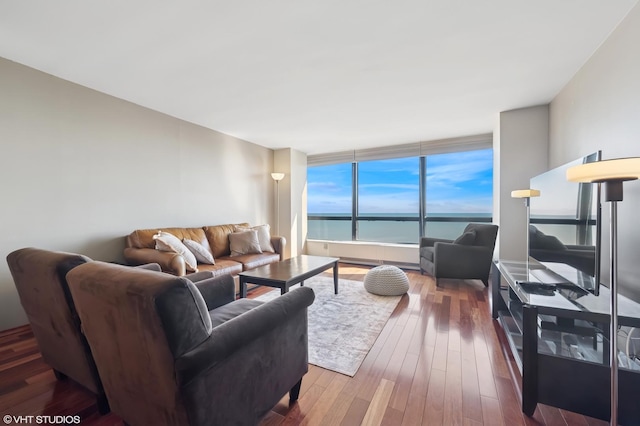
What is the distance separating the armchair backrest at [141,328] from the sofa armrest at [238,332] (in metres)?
0.04

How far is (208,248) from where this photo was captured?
11.6ft

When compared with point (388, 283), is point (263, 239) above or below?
above

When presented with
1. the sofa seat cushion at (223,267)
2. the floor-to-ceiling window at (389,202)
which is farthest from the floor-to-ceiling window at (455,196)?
the sofa seat cushion at (223,267)

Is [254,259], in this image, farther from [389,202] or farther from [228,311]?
[389,202]

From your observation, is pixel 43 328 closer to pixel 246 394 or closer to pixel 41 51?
pixel 246 394

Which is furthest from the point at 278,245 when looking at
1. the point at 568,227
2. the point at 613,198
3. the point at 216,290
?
the point at 613,198

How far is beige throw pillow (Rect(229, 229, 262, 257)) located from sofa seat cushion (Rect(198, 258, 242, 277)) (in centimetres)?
46

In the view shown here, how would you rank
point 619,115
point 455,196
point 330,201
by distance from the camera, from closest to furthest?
point 619,115
point 455,196
point 330,201

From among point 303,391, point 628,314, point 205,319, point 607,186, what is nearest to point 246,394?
point 205,319

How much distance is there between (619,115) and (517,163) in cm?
158

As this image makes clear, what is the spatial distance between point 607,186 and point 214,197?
13.8 ft

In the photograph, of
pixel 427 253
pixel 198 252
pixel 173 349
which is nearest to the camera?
pixel 173 349

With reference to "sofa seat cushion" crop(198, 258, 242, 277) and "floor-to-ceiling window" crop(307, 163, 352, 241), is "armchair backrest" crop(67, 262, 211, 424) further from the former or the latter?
"floor-to-ceiling window" crop(307, 163, 352, 241)

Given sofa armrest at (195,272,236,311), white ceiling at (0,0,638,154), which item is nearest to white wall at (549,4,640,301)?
white ceiling at (0,0,638,154)
